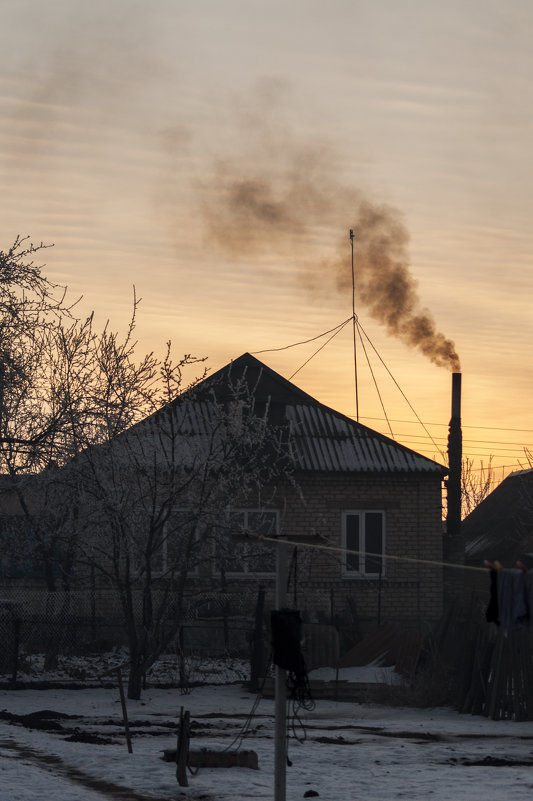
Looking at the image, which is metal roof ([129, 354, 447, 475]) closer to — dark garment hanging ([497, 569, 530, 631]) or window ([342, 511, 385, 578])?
window ([342, 511, 385, 578])

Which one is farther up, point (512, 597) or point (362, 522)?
point (362, 522)

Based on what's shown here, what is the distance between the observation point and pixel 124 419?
22.2 metres

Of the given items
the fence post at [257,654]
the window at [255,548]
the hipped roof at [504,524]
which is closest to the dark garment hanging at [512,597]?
the fence post at [257,654]

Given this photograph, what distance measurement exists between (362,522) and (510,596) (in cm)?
1905

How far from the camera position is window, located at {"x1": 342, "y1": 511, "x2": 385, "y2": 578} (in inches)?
1128

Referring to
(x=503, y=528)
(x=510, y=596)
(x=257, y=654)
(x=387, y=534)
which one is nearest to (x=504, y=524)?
(x=503, y=528)

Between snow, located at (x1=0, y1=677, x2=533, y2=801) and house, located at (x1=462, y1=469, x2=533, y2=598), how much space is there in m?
15.9

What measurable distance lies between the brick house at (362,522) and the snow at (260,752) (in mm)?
7995

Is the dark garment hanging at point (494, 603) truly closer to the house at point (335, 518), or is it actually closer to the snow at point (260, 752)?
the snow at point (260, 752)

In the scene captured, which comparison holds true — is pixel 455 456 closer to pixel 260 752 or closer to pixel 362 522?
pixel 362 522

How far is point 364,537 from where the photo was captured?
28.9 meters

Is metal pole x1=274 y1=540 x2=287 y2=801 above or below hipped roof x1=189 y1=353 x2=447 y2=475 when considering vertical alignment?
below

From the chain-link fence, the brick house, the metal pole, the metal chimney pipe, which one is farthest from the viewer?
the metal chimney pipe

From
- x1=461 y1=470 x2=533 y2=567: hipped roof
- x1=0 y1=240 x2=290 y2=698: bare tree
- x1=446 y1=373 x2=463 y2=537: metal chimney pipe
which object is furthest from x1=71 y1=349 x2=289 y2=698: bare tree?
x1=461 y1=470 x2=533 y2=567: hipped roof
